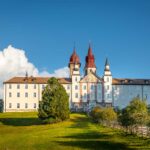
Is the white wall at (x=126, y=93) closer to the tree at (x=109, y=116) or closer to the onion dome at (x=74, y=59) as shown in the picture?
the onion dome at (x=74, y=59)

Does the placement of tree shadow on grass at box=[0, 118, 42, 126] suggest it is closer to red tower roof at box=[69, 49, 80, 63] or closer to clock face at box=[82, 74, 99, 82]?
clock face at box=[82, 74, 99, 82]

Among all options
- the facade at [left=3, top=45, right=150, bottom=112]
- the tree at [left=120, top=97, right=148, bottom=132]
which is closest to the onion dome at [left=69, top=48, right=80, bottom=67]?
the facade at [left=3, top=45, right=150, bottom=112]

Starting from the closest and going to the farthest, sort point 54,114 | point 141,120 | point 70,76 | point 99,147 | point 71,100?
point 99,147 → point 141,120 → point 54,114 → point 71,100 → point 70,76

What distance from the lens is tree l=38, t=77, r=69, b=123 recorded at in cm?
7669

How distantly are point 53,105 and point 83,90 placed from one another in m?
36.7

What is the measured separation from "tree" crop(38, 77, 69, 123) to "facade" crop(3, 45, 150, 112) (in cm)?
3232

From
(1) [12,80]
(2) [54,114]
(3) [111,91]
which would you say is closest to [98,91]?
(3) [111,91]

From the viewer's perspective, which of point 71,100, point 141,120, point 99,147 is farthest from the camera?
point 71,100

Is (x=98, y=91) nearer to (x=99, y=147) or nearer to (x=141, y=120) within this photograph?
(x=141, y=120)

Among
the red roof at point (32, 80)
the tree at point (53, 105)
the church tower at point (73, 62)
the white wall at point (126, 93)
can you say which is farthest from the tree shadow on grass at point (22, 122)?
the church tower at point (73, 62)

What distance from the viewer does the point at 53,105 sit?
7762 cm

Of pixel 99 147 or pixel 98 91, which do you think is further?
pixel 98 91

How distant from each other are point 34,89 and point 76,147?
259ft

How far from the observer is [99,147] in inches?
1460
